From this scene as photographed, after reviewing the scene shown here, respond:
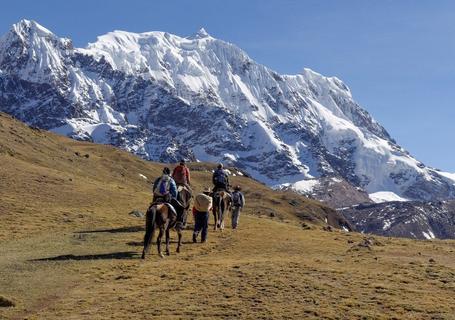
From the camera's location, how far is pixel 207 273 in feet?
84.1

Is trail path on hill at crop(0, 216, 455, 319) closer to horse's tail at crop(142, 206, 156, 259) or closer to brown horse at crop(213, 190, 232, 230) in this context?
horse's tail at crop(142, 206, 156, 259)

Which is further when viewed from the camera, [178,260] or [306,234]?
[306,234]

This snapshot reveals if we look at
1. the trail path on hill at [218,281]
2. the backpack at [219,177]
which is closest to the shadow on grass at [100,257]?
the trail path on hill at [218,281]

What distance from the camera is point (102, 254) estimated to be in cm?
2983

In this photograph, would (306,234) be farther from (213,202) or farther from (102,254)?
(102,254)

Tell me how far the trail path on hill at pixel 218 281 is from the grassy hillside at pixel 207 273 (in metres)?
0.04

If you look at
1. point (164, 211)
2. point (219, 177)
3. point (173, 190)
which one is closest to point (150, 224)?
point (164, 211)

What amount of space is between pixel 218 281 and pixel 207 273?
54.4 inches

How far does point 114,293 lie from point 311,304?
21.5 ft

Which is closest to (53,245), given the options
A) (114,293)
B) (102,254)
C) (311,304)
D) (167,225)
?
(102,254)

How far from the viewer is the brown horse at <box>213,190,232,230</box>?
38406 mm

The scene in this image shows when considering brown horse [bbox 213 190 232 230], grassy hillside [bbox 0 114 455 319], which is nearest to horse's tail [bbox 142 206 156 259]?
grassy hillside [bbox 0 114 455 319]

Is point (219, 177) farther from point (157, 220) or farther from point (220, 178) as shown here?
point (157, 220)

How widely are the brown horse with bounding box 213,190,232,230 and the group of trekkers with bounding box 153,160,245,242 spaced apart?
0.26 m
